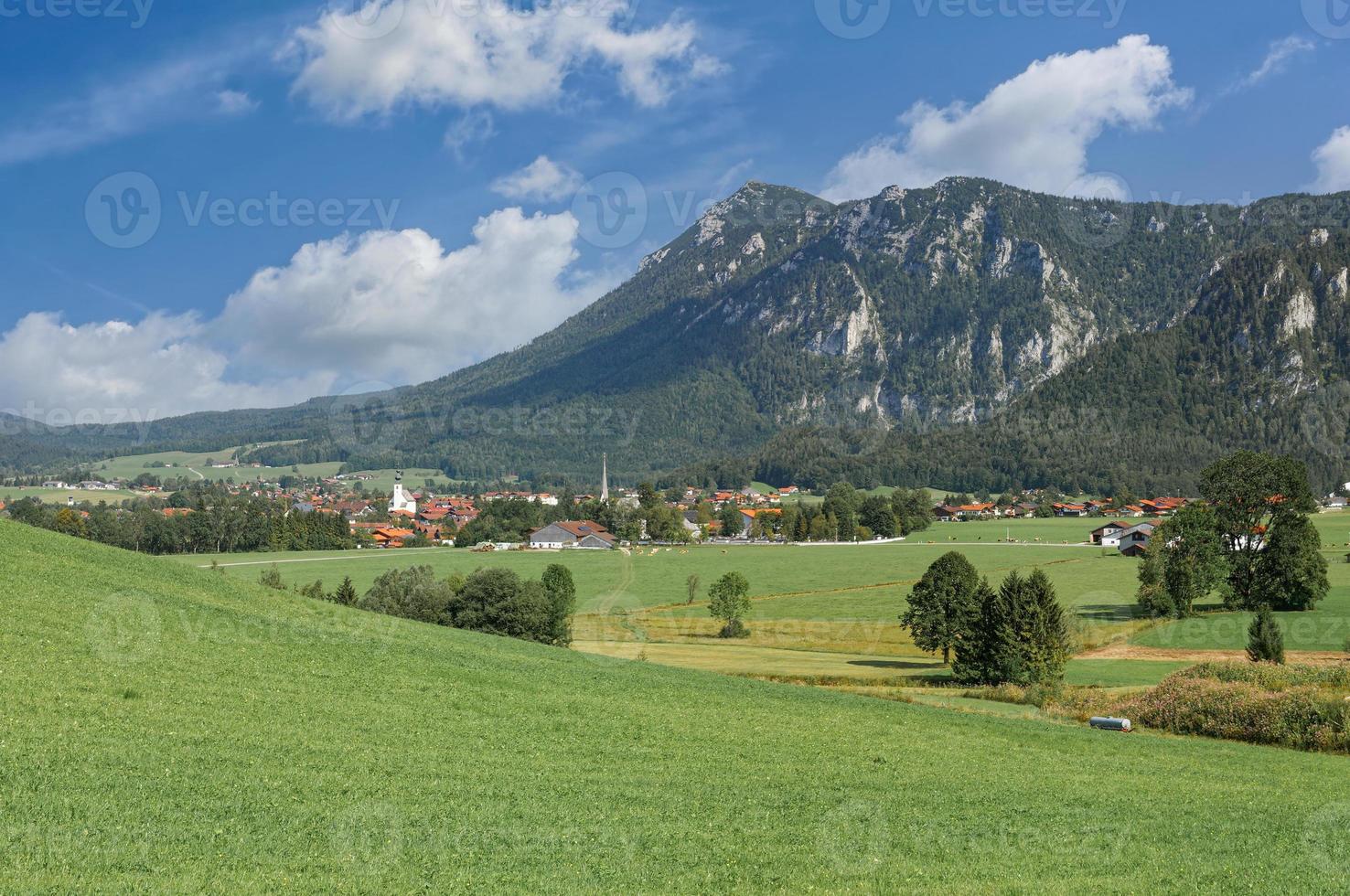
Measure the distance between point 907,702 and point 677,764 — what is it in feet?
62.9

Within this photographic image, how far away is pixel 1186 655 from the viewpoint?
54.3 metres

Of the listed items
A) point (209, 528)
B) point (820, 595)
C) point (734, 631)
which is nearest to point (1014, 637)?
point (734, 631)

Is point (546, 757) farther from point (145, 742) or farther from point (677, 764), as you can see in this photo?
point (145, 742)

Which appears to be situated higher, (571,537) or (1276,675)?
(571,537)

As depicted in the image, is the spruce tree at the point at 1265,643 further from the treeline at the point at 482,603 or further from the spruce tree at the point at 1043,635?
the treeline at the point at 482,603

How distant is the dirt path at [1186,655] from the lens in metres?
49.8

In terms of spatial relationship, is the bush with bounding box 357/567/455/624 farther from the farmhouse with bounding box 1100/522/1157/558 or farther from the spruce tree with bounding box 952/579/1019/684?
the farmhouse with bounding box 1100/522/1157/558

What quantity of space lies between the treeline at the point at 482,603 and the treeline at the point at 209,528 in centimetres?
7487

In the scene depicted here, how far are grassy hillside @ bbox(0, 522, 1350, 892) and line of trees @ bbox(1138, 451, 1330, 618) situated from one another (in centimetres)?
4481

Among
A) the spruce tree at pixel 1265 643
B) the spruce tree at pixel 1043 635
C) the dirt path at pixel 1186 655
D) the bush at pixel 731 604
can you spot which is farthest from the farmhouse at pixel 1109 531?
the spruce tree at pixel 1043 635

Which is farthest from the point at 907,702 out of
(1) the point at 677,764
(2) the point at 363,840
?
(2) the point at 363,840

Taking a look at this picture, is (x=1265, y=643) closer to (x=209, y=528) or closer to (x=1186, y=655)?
(x=1186, y=655)

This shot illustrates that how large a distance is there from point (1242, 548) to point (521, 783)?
76005 mm

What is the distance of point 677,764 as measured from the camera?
21.6 m
